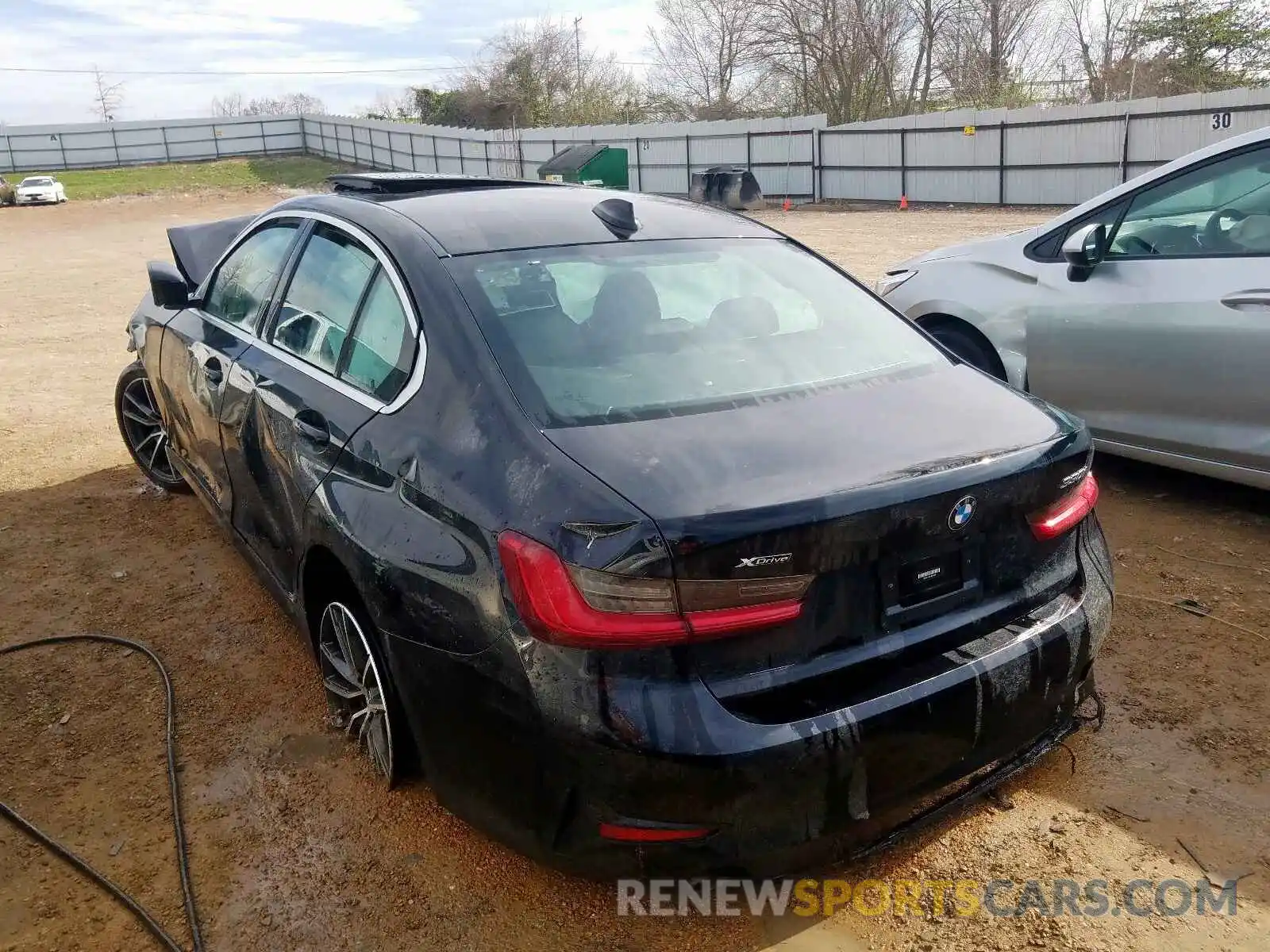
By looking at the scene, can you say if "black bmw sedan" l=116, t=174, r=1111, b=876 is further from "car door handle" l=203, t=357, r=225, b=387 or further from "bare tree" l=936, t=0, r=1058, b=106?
"bare tree" l=936, t=0, r=1058, b=106

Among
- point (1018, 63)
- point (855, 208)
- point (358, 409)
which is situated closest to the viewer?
point (358, 409)

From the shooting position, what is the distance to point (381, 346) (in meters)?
2.84

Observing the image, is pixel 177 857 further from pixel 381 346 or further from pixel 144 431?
pixel 144 431

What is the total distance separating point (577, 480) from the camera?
213 cm

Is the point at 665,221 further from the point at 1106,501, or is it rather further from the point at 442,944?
the point at 1106,501

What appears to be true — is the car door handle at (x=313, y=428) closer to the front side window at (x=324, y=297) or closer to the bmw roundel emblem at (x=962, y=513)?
the front side window at (x=324, y=297)

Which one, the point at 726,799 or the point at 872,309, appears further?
the point at 872,309

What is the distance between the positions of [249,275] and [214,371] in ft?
1.36

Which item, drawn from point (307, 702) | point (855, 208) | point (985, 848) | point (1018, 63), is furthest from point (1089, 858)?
point (1018, 63)

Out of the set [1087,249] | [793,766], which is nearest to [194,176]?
[1087,249]

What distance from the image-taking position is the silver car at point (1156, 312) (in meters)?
4.24

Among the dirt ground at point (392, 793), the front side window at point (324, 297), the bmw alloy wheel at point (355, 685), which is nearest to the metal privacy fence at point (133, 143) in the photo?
the dirt ground at point (392, 793)

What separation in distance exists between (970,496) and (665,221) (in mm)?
1507

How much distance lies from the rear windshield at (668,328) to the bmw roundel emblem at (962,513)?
0.55 meters
